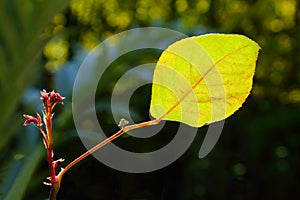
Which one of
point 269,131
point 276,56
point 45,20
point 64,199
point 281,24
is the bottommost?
point 64,199

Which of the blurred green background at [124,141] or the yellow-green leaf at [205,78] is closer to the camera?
the yellow-green leaf at [205,78]

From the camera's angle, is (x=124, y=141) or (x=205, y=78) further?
(x=124, y=141)

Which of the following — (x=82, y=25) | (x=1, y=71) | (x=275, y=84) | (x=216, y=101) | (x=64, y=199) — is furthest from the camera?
(x=82, y=25)

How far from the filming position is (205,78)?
0.28 m

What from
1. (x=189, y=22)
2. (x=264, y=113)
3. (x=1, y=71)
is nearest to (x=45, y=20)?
(x=1, y=71)

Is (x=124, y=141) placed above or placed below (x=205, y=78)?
above

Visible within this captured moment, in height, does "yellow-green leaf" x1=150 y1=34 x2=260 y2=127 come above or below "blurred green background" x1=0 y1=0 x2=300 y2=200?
below

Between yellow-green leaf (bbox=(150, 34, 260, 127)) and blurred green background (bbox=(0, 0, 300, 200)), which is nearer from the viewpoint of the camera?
yellow-green leaf (bbox=(150, 34, 260, 127))

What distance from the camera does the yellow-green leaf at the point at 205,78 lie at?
27 cm

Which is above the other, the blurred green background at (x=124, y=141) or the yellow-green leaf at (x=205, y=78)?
the blurred green background at (x=124, y=141)

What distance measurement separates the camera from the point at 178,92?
0.93 ft

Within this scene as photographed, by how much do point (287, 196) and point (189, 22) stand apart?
65 centimetres

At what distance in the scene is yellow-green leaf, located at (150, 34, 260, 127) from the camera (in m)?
0.27

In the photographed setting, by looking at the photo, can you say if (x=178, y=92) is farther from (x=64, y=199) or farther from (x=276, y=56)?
(x=276, y=56)
